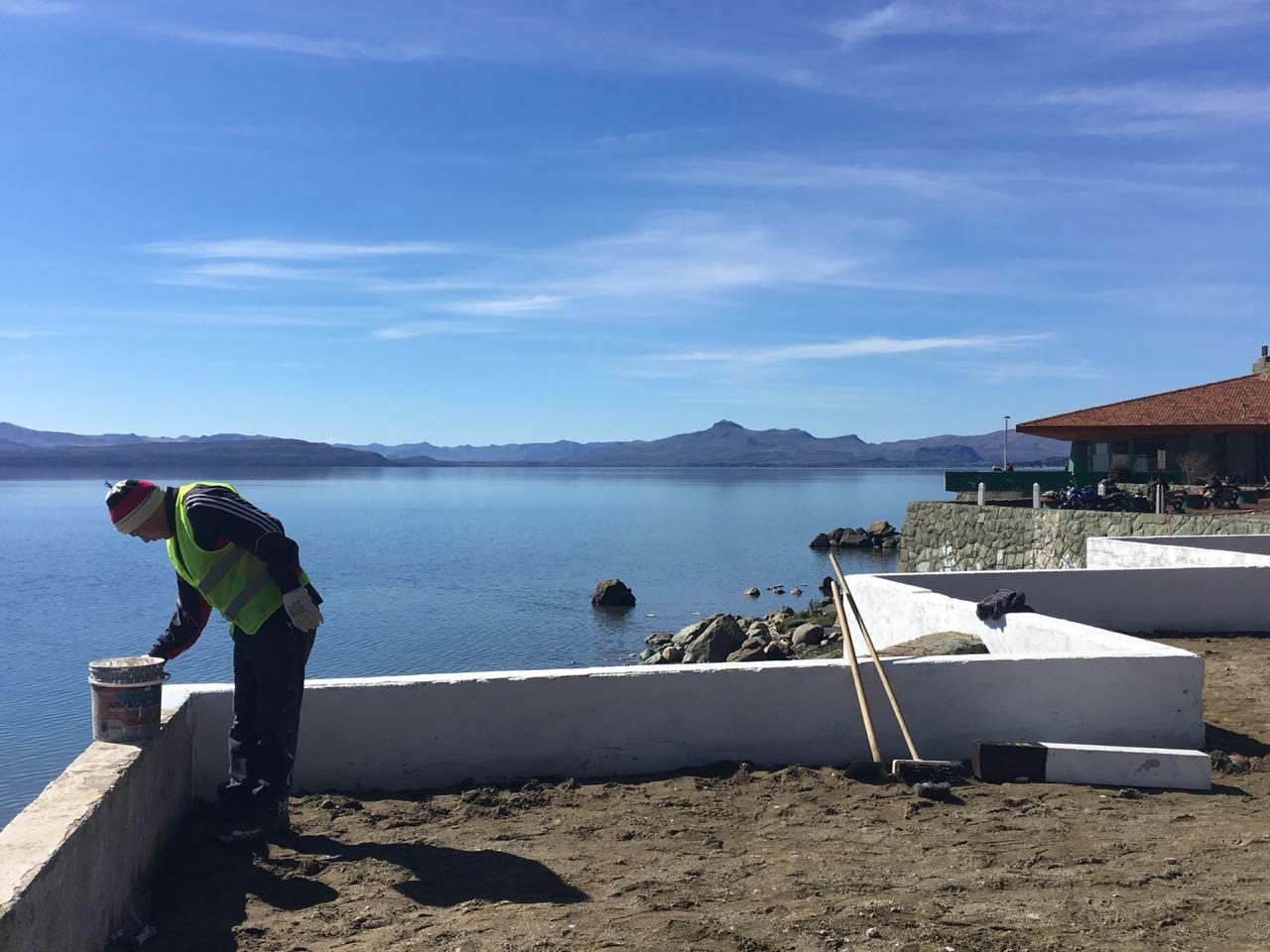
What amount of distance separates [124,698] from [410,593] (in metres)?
31.4

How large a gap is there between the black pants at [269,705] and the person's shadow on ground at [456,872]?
316mm

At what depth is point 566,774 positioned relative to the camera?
5746 mm

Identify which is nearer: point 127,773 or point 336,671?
point 127,773

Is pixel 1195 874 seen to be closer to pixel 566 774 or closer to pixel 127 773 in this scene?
pixel 566 774

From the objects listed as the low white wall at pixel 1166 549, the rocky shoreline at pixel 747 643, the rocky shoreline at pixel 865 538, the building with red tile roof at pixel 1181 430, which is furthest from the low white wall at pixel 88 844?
the rocky shoreline at pixel 865 538

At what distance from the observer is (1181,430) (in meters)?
32.9

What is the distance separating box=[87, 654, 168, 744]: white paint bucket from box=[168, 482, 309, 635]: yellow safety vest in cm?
38

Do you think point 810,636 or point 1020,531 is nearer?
point 810,636

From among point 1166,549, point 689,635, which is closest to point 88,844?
point 1166,549

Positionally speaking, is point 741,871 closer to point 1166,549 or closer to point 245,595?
point 245,595

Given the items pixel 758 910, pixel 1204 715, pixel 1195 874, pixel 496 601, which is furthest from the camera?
pixel 496 601

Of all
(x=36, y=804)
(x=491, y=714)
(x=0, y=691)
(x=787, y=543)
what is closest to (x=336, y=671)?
(x=0, y=691)

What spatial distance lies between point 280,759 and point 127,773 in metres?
0.76

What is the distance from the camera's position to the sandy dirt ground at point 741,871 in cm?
365
